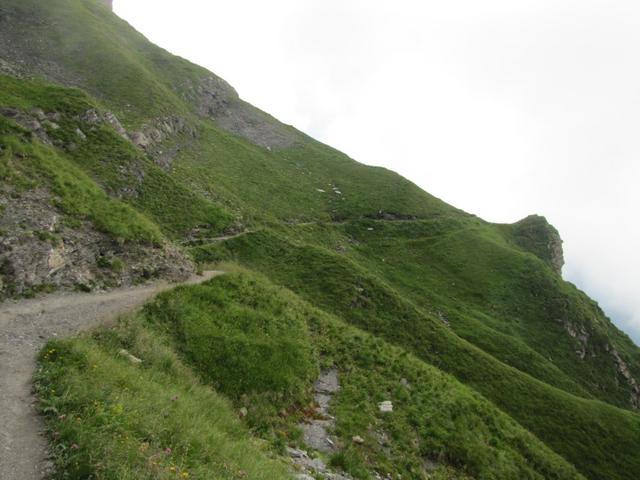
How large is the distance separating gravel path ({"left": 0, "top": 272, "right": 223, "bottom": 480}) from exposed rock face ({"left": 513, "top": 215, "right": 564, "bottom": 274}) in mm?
79152

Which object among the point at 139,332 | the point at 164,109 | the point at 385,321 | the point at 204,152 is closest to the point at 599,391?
the point at 385,321

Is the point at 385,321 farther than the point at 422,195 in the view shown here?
No

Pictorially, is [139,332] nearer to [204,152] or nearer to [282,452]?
[282,452]

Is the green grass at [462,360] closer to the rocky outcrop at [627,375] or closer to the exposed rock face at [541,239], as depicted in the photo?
the rocky outcrop at [627,375]

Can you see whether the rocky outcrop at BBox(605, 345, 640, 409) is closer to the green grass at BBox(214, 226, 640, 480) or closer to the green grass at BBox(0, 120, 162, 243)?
the green grass at BBox(214, 226, 640, 480)

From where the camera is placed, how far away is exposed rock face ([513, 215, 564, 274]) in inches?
3396

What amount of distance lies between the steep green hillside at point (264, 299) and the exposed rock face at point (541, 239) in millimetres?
818

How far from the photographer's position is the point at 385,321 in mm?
42438

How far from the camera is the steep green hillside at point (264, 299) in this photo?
51.5ft

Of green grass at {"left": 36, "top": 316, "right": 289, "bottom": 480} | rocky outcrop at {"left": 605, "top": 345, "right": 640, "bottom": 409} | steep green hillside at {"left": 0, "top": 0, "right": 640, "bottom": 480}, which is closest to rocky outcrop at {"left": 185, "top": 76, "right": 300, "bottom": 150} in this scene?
steep green hillside at {"left": 0, "top": 0, "right": 640, "bottom": 480}

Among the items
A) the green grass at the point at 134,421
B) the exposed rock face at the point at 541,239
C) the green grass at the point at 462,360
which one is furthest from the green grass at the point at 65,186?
the exposed rock face at the point at 541,239

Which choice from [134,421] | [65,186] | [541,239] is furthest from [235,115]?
[134,421]

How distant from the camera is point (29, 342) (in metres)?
15.9

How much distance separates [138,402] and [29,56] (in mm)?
76695
